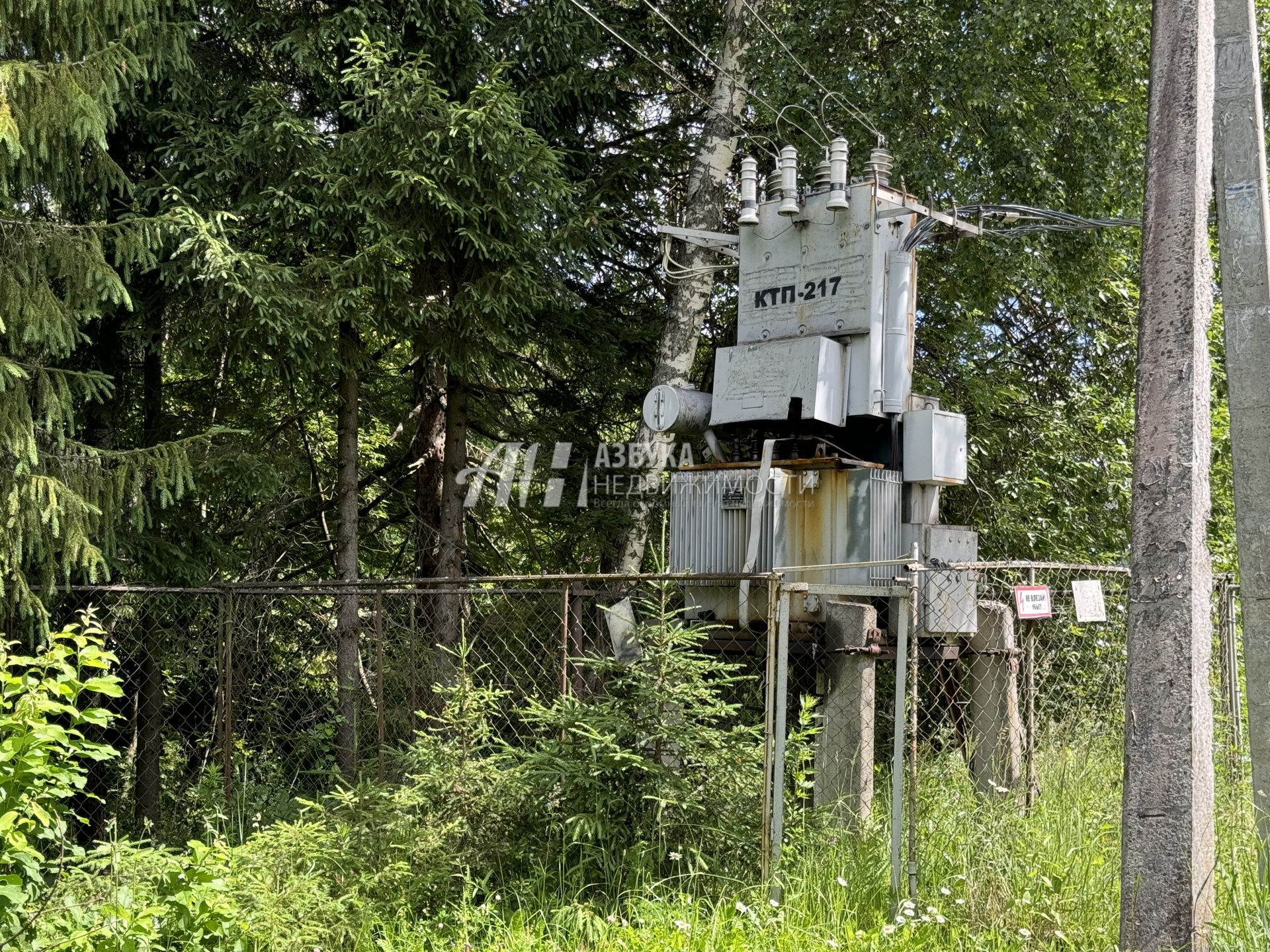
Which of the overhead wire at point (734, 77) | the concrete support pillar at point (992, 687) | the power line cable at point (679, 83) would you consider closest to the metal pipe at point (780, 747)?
the concrete support pillar at point (992, 687)

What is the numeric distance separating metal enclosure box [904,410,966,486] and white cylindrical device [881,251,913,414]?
0.14 metres

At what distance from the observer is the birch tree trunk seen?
938cm

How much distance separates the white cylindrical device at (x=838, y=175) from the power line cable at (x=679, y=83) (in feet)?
6.87

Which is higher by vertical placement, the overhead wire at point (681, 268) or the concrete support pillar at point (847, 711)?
the overhead wire at point (681, 268)

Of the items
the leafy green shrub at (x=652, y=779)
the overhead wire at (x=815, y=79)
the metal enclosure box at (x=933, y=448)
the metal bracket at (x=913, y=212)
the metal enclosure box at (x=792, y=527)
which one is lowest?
the leafy green shrub at (x=652, y=779)

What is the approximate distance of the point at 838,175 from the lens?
22.5ft

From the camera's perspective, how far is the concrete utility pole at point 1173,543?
4.08 meters

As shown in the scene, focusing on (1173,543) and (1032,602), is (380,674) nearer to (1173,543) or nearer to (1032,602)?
(1032,602)

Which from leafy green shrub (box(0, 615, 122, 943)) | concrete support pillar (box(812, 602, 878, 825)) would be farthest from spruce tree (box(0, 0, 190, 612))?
concrete support pillar (box(812, 602, 878, 825))

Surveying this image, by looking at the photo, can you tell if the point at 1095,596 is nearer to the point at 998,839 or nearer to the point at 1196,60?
the point at 998,839

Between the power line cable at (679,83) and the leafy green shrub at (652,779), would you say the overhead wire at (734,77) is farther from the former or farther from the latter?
the leafy green shrub at (652,779)

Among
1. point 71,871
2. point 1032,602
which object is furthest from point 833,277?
point 71,871

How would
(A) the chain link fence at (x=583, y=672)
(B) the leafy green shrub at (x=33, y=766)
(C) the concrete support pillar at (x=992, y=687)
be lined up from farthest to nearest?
(C) the concrete support pillar at (x=992, y=687), (A) the chain link fence at (x=583, y=672), (B) the leafy green shrub at (x=33, y=766)

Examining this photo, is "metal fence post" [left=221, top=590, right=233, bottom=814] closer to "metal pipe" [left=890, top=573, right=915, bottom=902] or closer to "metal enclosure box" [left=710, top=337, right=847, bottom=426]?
"metal enclosure box" [left=710, top=337, right=847, bottom=426]
